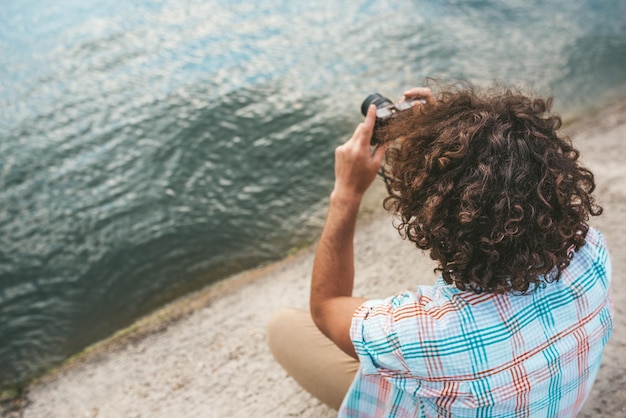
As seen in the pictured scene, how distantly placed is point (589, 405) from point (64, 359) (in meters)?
3.00

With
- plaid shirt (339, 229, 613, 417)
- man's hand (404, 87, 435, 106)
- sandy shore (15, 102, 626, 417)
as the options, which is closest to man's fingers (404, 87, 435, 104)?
man's hand (404, 87, 435, 106)

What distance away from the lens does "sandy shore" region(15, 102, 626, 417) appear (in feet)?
8.53

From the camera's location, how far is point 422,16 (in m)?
7.29

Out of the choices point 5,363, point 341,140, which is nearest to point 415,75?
point 341,140

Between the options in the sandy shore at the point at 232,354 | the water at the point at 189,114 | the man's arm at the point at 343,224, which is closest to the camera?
the man's arm at the point at 343,224

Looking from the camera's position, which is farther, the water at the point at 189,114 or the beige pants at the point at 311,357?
the water at the point at 189,114

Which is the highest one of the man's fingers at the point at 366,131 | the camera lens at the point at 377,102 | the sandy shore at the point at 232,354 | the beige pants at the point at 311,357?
the camera lens at the point at 377,102

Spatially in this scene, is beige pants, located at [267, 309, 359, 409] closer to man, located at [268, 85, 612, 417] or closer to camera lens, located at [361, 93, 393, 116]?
man, located at [268, 85, 612, 417]

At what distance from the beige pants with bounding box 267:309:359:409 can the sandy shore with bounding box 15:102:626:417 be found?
1.35ft

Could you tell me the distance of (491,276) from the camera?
124 centimetres

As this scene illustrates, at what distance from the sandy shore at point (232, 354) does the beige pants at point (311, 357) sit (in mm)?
412

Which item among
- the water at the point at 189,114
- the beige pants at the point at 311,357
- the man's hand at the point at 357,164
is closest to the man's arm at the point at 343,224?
the man's hand at the point at 357,164

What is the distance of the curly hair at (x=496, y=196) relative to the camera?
3.95 feet

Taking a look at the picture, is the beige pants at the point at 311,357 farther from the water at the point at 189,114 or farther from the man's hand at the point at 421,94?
the water at the point at 189,114
